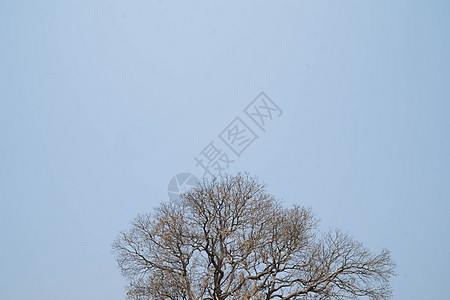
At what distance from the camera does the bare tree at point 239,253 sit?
20.8 m

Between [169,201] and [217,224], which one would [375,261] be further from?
[169,201]

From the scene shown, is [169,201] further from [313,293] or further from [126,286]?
[313,293]

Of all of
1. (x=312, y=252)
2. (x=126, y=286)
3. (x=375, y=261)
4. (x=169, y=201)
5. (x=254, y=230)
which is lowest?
(x=375, y=261)

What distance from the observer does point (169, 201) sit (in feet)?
74.9

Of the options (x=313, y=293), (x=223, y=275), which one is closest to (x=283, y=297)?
(x=313, y=293)

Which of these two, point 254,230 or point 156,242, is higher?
point 156,242

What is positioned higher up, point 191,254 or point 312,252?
point 191,254

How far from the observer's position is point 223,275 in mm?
20969

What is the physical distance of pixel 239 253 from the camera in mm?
21109

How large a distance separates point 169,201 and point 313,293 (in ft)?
25.0

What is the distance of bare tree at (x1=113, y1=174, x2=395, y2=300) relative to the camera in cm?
2081

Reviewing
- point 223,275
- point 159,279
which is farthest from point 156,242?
point 223,275

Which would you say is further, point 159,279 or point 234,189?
point 234,189

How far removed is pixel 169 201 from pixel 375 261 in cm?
973
